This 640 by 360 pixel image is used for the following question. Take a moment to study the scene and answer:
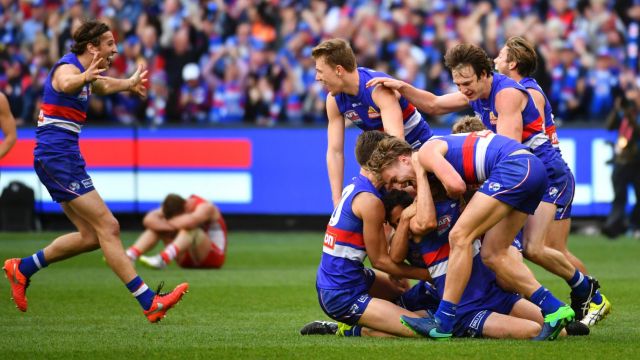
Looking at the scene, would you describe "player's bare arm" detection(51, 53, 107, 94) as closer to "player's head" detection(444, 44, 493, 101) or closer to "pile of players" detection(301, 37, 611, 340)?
"pile of players" detection(301, 37, 611, 340)

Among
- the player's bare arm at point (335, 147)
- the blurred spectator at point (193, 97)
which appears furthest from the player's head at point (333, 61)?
the blurred spectator at point (193, 97)

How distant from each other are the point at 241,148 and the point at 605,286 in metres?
8.43

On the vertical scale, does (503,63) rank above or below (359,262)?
above

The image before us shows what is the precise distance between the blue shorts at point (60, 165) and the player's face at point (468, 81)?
10.9 feet

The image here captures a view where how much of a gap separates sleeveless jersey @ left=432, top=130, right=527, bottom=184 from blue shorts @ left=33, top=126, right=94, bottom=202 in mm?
3407

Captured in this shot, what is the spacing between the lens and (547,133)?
32.9 feet

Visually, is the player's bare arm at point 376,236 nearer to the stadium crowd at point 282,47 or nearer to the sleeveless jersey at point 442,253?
the sleeveless jersey at point 442,253

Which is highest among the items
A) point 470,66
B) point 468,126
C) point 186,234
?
point 470,66

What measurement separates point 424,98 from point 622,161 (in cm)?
938

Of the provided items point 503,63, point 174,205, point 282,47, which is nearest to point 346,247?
point 503,63

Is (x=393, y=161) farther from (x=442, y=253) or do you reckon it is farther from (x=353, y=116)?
(x=353, y=116)

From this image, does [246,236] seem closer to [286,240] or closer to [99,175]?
[286,240]

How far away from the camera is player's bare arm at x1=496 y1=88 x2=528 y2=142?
9.26 m

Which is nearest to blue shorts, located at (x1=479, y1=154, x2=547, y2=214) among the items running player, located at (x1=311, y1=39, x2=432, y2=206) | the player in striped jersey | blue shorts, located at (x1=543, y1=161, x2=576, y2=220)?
the player in striped jersey
